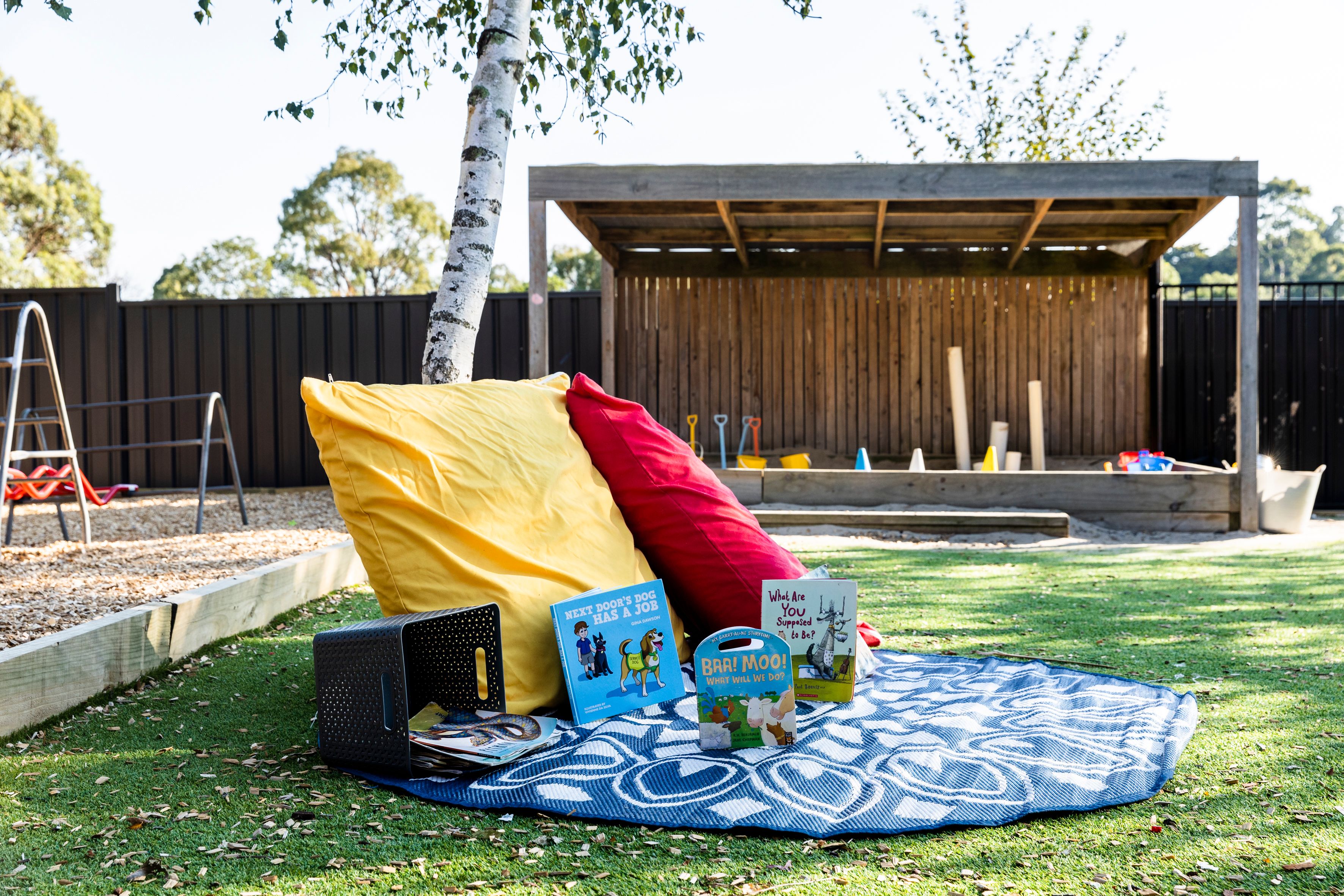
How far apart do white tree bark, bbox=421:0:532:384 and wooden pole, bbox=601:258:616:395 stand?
3662mm

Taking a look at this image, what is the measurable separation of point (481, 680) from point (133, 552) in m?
3.01

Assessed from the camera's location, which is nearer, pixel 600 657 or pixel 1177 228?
pixel 600 657

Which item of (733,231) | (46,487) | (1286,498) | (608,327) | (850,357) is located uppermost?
(733,231)

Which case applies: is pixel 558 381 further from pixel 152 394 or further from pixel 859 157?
pixel 859 157

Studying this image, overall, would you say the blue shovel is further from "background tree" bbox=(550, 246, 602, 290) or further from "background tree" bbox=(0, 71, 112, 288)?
"background tree" bbox=(550, 246, 602, 290)

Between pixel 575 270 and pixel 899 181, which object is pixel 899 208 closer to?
pixel 899 181

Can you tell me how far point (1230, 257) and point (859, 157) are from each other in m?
48.0

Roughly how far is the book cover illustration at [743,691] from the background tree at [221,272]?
33.5 meters

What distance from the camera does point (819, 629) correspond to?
2.21m

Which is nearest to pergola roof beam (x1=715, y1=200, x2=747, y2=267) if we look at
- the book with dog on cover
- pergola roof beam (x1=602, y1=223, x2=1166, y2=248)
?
pergola roof beam (x1=602, y1=223, x2=1166, y2=248)

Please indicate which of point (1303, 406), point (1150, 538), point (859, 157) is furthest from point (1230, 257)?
point (1150, 538)

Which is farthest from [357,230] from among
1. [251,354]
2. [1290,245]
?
[1290,245]

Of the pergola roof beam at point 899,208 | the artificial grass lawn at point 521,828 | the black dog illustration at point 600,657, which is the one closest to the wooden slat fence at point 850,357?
the pergola roof beam at point 899,208

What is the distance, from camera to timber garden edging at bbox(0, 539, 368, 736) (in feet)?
6.61
